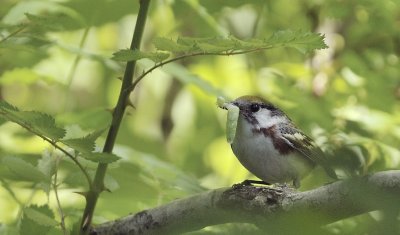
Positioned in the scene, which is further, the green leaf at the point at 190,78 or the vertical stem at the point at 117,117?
the green leaf at the point at 190,78

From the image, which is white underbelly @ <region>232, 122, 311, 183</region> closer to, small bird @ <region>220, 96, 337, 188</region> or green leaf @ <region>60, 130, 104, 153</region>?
small bird @ <region>220, 96, 337, 188</region>

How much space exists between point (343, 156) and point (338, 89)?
8.11 feet

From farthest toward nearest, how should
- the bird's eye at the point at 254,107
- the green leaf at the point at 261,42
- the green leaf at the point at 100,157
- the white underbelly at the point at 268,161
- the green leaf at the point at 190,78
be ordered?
the bird's eye at the point at 254,107, the green leaf at the point at 190,78, the white underbelly at the point at 268,161, the green leaf at the point at 100,157, the green leaf at the point at 261,42

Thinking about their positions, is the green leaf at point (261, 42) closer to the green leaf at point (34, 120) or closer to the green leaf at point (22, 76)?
the green leaf at point (34, 120)

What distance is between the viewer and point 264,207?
1324 millimetres

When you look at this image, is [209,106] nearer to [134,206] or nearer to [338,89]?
[338,89]

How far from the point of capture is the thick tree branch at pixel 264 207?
20.1 inches

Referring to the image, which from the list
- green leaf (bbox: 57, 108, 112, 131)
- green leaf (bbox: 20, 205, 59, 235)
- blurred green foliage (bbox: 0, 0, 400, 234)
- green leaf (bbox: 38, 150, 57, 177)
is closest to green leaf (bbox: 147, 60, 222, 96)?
blurred green foliage (bbox: 0, 0, 400, 234)

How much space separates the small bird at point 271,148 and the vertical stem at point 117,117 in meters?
0.51

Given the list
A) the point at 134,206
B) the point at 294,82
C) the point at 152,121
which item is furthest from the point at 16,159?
the point at 152,121

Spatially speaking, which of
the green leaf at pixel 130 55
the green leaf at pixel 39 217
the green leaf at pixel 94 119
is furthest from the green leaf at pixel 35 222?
the green leaf at pixel 94 119

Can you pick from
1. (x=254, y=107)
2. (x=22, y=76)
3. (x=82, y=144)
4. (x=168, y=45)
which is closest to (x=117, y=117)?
(x=82, y=144)

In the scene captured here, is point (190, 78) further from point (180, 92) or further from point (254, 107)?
point (180, 92)

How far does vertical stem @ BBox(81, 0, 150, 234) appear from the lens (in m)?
1.57
